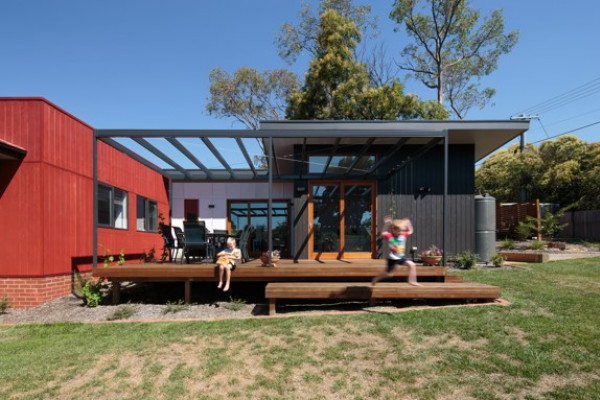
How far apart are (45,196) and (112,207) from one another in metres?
2.53

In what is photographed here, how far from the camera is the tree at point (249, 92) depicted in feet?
75.2

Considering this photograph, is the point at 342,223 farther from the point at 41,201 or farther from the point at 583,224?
the point at 583,224

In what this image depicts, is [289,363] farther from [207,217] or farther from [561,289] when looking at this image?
[207,217]

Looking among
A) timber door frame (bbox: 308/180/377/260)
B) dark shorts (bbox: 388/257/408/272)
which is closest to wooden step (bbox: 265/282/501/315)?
dark shorts (bbox: 388/257/408/272)

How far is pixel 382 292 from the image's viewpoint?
5668mm

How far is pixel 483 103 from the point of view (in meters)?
23.4

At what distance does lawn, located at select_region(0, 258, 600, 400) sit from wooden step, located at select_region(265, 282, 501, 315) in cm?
30

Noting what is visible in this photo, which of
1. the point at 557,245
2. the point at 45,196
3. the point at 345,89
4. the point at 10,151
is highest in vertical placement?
the point at 345,89

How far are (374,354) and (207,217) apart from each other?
943 centimetres

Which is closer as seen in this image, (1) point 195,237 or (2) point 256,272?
(2) point 256,272

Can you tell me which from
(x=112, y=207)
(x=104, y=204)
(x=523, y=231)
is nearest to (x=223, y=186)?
(x=112, y=207)

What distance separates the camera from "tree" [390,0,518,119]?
65.9ft

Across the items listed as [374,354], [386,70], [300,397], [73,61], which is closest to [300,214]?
[374,354]

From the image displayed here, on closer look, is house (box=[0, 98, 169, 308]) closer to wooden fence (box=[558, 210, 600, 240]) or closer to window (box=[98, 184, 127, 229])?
window (box=[98, 184, 127, 229])
